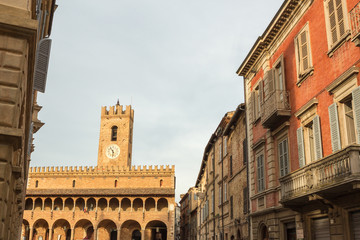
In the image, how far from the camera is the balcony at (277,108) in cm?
1457

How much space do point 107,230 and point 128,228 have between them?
3287 mm

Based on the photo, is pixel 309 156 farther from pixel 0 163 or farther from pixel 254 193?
pixel 0 163

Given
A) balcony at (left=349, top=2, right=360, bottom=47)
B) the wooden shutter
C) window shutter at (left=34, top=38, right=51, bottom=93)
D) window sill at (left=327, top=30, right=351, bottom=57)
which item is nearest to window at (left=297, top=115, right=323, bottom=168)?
window sill at (left=327, top=30, right=351, bottom=57)

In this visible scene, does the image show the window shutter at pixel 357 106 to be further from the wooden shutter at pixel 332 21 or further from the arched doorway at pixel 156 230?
the arched doorway at pixel 156 230

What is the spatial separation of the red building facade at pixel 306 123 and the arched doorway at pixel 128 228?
44.0 m

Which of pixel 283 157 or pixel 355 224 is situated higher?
pixel 283 157

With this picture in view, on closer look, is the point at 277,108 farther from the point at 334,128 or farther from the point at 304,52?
the point at 334,128

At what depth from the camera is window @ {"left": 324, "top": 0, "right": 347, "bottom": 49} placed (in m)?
11.0

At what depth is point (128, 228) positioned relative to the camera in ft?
197

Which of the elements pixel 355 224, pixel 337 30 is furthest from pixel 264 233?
pixel 337 30

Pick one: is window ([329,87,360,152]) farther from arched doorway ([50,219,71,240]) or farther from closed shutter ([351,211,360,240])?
arched doorway ([50,219,71,240])

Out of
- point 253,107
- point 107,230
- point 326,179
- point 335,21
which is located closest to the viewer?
point 326,179

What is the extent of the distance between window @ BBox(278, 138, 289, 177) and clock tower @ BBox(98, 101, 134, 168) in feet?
186

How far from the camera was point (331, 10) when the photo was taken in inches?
468
